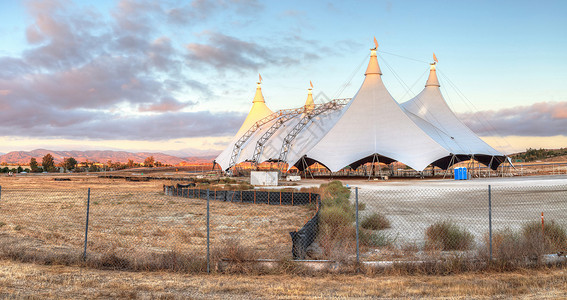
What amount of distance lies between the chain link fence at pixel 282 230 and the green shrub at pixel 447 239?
0.02 meters

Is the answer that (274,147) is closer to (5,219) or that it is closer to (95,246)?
(5,219)

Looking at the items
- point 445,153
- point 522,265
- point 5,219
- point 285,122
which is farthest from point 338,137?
point 522,265

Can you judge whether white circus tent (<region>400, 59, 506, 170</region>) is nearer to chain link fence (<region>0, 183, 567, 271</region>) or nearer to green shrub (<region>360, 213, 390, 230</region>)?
chain link fence (<region>0, 183, 567, 271</region>)

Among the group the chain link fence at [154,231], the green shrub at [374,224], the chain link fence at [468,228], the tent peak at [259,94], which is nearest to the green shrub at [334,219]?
the chain link fence at [468,228]

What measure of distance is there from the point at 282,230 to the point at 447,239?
5.85m

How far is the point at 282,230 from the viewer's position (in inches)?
576

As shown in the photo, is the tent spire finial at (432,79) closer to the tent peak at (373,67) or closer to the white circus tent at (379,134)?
the white circus tent at (379,134)

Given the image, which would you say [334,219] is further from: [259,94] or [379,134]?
[259,94]

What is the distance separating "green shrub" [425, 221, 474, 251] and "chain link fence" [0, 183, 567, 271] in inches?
1.0

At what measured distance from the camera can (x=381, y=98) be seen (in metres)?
52.4

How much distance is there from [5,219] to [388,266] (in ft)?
53.5

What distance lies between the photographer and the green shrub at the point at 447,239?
10.3m

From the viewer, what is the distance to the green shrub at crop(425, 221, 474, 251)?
33.8 feet

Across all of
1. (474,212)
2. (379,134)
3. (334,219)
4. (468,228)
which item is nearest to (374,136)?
(379,134)
